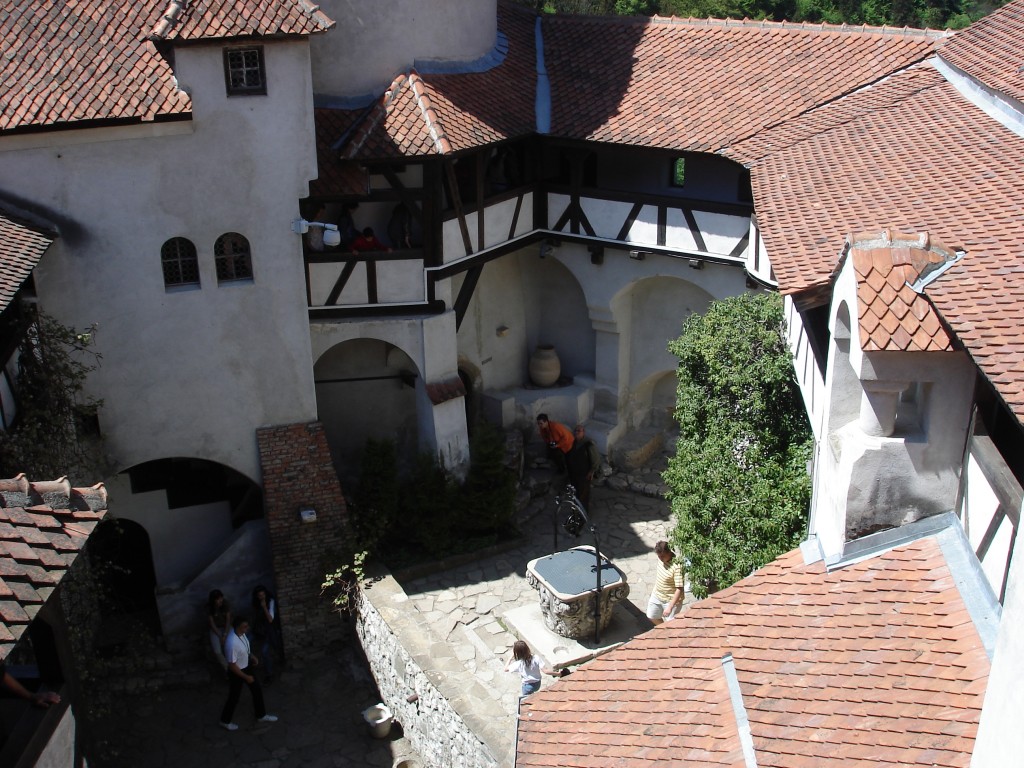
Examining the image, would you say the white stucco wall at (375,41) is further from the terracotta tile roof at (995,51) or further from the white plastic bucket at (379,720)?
the white plastic bucket at (379,720)

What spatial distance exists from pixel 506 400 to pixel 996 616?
41.7 ft

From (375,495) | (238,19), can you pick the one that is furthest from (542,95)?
(375,495)

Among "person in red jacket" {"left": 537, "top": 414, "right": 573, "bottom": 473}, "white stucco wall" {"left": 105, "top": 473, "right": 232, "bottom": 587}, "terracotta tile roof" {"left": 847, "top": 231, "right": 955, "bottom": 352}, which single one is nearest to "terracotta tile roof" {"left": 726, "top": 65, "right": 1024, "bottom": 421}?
"terracotta tile roof" {"left": 847, "top": 231, "right": 955, "bottom": 352}

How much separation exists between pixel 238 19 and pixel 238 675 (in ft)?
28.0

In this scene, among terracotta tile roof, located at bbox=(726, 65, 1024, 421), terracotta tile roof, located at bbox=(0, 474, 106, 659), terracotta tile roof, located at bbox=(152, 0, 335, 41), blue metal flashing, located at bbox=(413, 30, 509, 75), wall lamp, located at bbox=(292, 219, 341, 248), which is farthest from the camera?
blue metal flashing, located at bbox=(413, 30, 509, 75)

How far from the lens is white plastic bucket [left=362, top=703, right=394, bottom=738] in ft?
52.2

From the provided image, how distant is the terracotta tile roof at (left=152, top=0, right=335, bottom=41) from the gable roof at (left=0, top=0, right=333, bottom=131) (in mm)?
12

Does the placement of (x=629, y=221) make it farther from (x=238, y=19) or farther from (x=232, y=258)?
(x=238, y=19)

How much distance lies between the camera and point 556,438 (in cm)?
1977

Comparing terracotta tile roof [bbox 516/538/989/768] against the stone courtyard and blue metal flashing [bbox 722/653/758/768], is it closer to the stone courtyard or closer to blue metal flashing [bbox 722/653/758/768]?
blue metal flashing [bbox 722/653/758/768]

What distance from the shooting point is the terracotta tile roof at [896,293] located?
→ 9.06m

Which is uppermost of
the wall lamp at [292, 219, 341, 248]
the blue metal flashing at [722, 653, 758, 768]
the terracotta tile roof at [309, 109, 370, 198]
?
the terracotta tile roof at [309, 109, 370, 198]

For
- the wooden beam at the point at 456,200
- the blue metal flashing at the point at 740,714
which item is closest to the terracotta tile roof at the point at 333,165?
the wooden beam at the point at 456,200

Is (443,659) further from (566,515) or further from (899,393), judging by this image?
(899,393)
